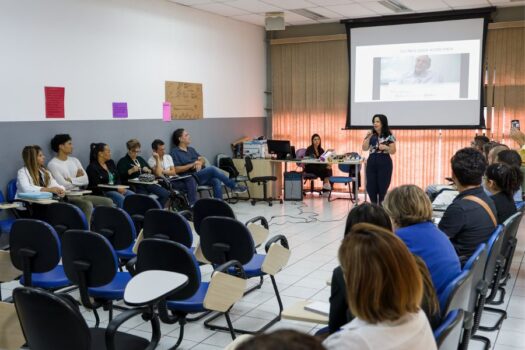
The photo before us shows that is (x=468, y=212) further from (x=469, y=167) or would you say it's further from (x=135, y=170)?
(x=135, y=170)

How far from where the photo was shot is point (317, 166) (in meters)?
9.99

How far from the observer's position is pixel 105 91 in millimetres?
7375

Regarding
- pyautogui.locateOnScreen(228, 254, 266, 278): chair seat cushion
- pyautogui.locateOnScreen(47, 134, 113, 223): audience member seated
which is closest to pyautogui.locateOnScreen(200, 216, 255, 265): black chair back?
pyautogui.locateOnScreen(228, 254, 266, 278): chair seat cushion

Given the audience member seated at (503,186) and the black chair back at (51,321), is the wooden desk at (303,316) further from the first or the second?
the audience member seated at (503,186)

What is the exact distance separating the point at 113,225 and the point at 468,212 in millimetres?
2526

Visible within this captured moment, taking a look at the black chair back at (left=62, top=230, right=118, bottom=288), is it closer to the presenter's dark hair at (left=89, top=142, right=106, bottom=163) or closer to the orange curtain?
the presenter's dark hair at (left=89, top=142, right=106, bottom=163)

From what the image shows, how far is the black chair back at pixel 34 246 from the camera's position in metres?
3.44

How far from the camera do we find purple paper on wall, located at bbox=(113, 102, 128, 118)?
7.54 meters

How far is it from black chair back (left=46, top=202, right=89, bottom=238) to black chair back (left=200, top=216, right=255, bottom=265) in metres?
1.05

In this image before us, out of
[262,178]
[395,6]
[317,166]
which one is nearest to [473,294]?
[262,178]

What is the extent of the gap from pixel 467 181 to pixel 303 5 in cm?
576

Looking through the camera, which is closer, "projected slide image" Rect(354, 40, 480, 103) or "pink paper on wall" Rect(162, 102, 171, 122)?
"pink paper on wall" Rect(162, 102, 171, 122)

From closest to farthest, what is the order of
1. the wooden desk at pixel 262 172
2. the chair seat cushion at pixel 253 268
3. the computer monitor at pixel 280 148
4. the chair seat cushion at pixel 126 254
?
the chair seat cushion at pixel 253 268 < the chair seat cushion at pixel 126 254 < the computer monitor at pixel 280 148 < the wooden desk at pixel 262 172

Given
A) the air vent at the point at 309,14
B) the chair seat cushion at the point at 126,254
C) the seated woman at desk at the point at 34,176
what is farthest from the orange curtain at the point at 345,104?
the chair seat cushion at the point at 126,254
